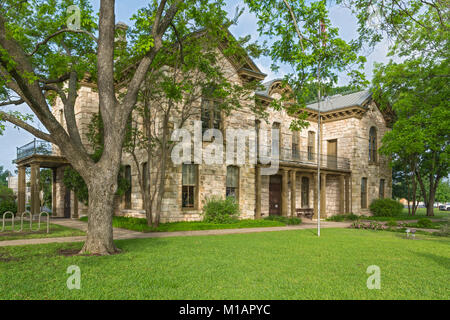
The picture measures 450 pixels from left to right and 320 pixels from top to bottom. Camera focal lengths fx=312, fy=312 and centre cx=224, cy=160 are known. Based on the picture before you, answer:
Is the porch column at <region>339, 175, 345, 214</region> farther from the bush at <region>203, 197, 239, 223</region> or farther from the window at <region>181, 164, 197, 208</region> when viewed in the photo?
the window at <region>181, 164, 197, 208</region>

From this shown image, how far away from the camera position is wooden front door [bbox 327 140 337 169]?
25.6 meters

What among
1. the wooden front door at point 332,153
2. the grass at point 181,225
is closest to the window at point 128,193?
the grass at point 181,225

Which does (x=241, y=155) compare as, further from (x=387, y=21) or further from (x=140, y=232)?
(x=387, y=21)

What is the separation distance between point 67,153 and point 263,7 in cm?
657

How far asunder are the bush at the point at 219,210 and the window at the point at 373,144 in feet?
53.3

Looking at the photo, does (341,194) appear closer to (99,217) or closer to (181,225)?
(181,225)

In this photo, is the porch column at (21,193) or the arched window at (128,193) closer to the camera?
the arched window at (128,193)

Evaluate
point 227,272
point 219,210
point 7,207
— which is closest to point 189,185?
point 219,210

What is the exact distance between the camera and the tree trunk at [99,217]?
7.86 metres

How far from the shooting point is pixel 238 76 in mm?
18578

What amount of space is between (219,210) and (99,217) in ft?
29.1

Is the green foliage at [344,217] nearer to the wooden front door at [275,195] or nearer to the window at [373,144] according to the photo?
the wooden front door at [275,195]

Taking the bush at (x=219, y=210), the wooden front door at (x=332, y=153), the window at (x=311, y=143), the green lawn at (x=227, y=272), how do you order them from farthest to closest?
the wooden front door at (x=332, y=153) → the window at (x=311, y=143) → the bush at (x=219, y=210) → the green lawn at (x=227, y=272)
